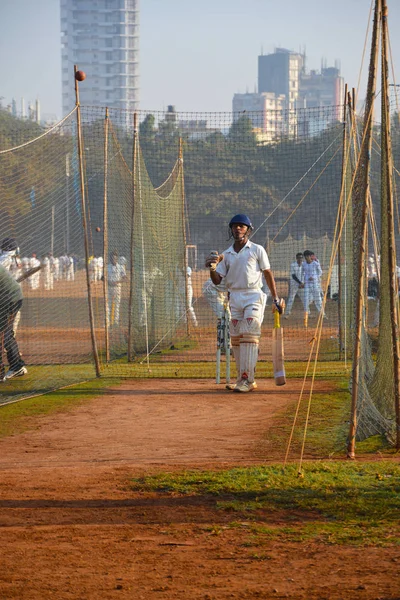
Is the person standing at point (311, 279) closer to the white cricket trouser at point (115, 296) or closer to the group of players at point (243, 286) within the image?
the white cricket trouser at point (115, 296)

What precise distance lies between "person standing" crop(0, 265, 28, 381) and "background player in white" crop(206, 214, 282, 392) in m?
3.49

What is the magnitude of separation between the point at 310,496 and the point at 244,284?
591cm

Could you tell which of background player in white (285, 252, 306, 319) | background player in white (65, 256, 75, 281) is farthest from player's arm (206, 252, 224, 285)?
background player in white (65, 256, 75, 281)

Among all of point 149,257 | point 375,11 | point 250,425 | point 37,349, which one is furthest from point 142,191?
point 375,11

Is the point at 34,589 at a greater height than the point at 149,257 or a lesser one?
lesser

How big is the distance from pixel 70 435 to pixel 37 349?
382 inches

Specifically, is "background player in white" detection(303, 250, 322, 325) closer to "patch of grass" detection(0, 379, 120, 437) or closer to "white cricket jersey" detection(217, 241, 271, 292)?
"patch of grass" detection(0, 379, 120, 437)

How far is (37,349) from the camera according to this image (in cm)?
1952

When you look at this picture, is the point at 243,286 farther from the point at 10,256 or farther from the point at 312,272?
the point at 312,272

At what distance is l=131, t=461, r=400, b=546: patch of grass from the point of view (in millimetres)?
6164

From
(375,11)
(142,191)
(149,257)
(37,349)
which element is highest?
(375,11)

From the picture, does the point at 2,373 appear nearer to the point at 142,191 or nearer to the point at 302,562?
the point at 142,191

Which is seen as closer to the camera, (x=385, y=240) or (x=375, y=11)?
(x=375, y=11)

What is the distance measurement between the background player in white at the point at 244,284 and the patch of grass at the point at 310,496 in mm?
4694
